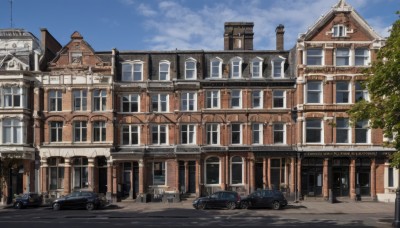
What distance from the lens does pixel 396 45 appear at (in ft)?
59.3

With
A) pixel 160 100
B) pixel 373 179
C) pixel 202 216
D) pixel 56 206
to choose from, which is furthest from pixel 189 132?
pixel 373 179

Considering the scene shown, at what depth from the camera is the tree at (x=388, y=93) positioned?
1845 centimetres

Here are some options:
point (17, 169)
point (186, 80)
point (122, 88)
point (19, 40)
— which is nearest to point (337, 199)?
point (186, 80)

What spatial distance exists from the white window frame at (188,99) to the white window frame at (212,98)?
1.13 meters

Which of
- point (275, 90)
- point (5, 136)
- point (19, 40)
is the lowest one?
point (5, 136)

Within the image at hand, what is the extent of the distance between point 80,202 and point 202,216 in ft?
32.7

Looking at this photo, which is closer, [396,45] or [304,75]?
[396,45]

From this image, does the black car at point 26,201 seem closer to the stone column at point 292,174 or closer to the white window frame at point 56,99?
the white window frame at point 56,99

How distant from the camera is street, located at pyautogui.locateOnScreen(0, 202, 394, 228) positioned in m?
21.9

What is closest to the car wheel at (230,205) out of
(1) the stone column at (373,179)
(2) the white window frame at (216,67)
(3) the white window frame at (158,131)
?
(3) the white window frame at (158,131)

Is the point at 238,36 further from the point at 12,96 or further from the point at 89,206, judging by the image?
the point at 12,96

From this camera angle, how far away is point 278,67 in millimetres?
35688

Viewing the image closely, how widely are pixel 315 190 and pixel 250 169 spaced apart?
602cm

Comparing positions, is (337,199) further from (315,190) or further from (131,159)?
(131,159)
